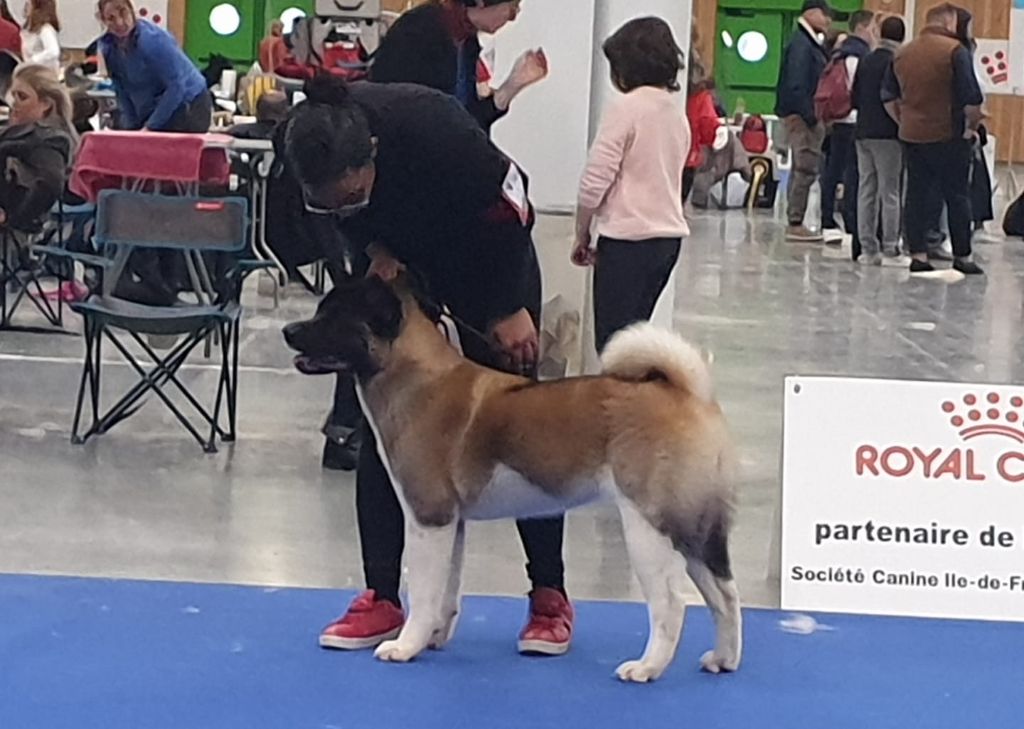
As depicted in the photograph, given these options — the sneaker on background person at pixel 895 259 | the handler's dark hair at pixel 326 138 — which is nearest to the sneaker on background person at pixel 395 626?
the handler's dark hair at pixel 326 138

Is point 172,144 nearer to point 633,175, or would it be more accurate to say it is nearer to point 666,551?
point 633,175

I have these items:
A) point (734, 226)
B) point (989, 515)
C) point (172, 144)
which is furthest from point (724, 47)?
point (989, 515)

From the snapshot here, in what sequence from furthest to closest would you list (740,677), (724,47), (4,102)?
(724,47), (4,102), (740,677)

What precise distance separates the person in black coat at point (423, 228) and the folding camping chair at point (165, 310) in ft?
6.68

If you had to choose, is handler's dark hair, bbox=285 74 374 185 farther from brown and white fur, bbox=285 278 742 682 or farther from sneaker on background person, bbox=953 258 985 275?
sneaker on background person, bbox=953 258 985 275

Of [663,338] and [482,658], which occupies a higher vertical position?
[663,338]

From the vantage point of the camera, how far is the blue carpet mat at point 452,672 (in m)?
2.90

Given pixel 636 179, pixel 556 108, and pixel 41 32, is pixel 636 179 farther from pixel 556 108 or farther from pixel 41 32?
pixel 41 32

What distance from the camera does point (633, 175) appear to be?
15.7ft

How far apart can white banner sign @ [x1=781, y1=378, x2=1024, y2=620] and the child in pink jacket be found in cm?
126

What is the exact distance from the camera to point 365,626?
3246mm

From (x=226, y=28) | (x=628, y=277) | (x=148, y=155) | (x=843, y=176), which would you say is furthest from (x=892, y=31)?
(x=226, y=28)

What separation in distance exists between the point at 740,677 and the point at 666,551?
0.39m

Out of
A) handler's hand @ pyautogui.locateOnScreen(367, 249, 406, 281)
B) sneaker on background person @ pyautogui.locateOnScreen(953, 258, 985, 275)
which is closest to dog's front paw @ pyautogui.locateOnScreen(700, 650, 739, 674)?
handler's hand @ pyautogui.locateOnScreen(367, 249, 406, 281)
